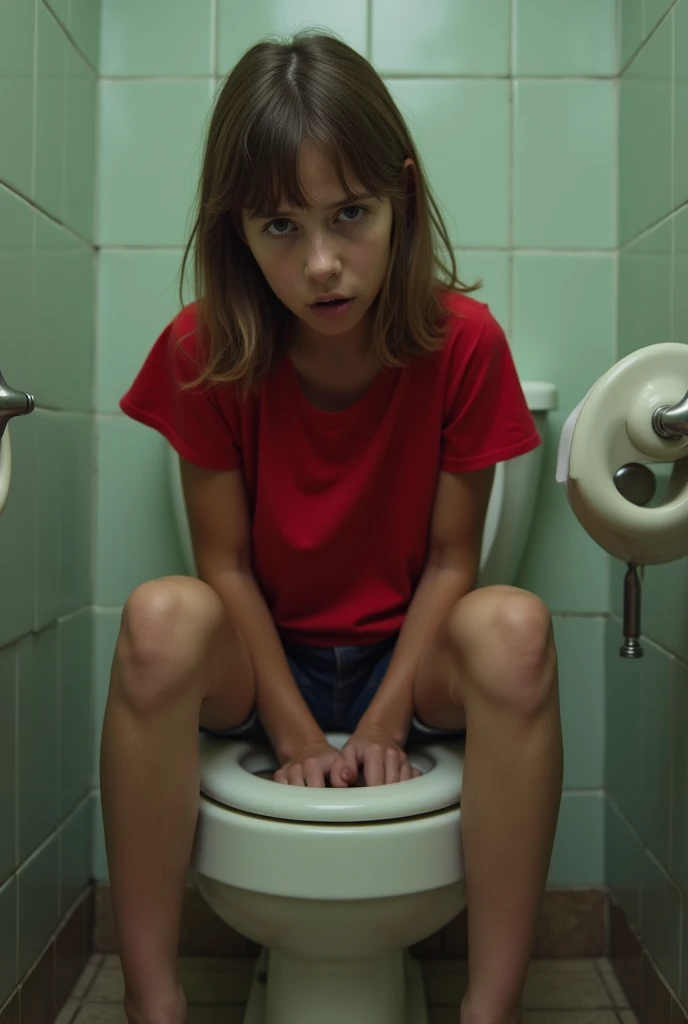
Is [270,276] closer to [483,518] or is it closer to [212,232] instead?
[212,232]

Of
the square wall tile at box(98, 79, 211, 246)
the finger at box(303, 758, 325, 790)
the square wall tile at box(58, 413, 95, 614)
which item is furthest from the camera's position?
the square wall tile at box(98, 79, 211, 246)

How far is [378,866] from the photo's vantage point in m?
0.85

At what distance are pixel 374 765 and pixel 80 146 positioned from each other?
0.85 meters

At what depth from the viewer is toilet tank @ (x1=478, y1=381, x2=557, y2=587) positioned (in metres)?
1.28

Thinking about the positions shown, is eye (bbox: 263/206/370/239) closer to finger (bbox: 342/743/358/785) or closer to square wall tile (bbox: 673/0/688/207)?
square wall tile (bbox: 673/0/688/207)

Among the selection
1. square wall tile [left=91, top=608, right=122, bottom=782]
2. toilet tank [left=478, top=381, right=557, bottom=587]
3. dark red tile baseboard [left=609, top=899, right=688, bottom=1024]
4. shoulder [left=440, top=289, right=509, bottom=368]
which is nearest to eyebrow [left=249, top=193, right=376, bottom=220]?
shoulder [left=440, top=289, right=509, bottom=368]

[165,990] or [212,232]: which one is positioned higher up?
[212,232]

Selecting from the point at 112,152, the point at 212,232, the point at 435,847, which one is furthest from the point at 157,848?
the point at 112,152

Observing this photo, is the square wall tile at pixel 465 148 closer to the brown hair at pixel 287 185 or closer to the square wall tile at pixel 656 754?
the brown hair at pixel 287 185

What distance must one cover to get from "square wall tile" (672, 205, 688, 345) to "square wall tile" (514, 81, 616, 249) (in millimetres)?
256

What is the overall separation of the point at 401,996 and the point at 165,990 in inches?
10.0

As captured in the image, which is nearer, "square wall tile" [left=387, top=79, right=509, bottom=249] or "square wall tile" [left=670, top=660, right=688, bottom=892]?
"square wall tile" [left=670, top=660, right=688, bottom=892]

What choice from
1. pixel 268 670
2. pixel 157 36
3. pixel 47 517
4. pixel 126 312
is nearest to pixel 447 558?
pixel 268 670

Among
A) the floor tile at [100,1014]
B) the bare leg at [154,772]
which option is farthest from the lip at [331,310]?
the floor tile at [100,1014]
